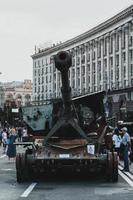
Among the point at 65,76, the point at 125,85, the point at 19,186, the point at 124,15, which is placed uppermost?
the point at 124,15

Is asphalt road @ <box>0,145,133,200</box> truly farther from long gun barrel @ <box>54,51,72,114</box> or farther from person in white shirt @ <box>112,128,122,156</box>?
person in white shirt @ <box>112,128,122,156</box>

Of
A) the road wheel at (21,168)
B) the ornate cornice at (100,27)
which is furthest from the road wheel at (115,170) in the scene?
the ornate cornice at (100,27)

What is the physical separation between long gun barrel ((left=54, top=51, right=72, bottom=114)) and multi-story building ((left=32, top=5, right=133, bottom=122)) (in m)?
57.9

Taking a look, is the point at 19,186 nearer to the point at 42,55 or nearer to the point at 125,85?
the point at 125,85

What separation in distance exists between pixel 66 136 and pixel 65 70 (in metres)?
2.69

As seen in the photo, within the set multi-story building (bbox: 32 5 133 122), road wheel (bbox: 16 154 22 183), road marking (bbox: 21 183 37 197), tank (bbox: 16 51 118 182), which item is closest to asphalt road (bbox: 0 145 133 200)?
road marking (bbox: 21 183 37 197)

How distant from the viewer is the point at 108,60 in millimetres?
113062

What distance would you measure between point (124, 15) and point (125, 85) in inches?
434

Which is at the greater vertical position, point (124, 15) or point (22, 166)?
point (124, 15)

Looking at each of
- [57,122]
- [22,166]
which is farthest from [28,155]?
[57,122]

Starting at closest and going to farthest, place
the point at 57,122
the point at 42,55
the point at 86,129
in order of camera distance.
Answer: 1. the point at 57,122
2. the point at 86,129
3. the point at 42,55

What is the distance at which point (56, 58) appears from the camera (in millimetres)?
19344

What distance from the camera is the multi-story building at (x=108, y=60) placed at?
9931 cm

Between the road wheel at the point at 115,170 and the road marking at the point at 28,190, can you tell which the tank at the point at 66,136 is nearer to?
the road wheel at the point at 115,170
